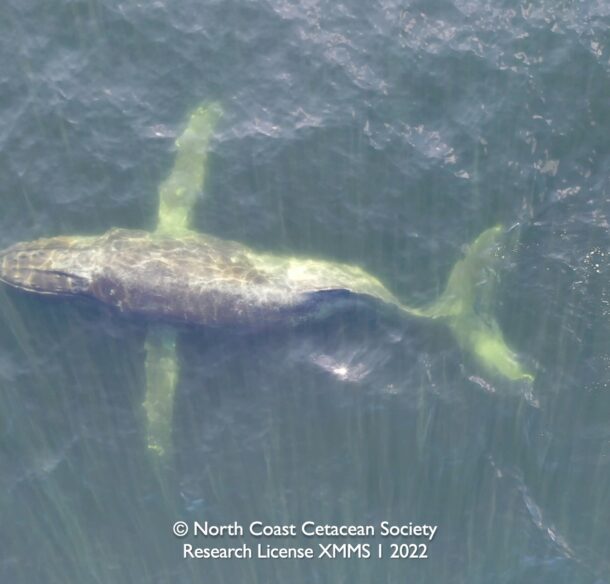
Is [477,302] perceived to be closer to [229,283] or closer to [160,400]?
[229,283]

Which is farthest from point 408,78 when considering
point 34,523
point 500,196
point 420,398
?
point 34,523

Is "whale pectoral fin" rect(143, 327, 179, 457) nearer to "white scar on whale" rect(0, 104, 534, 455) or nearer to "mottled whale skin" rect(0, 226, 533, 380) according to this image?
"white scar on whale" rect(0, 104, 534, 455)

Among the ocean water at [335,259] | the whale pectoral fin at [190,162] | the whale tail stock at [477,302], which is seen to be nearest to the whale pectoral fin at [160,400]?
the ocean water at [335,259]

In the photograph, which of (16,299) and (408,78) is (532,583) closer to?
(408,78)

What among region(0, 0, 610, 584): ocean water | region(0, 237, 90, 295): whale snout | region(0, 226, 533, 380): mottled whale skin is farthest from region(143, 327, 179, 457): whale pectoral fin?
region(0, 237, 90, 295): whale snout

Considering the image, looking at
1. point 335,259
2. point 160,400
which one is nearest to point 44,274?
point 160,400

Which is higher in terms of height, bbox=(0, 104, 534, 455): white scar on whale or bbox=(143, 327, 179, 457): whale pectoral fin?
bbox=(0, 104, 534, 455): white scar on whale

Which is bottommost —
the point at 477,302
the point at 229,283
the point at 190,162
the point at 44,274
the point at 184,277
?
the point at 477,302
